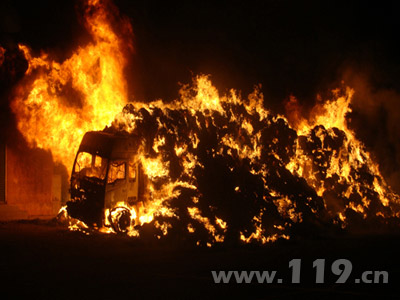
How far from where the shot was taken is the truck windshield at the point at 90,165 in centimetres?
1495

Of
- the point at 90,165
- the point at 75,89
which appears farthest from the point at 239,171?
the point at 75,89

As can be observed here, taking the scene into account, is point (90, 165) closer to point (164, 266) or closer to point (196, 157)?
point (196, 157)

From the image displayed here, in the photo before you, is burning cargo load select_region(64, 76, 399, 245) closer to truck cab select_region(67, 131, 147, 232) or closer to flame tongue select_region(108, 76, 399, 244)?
flame tongue select_region(108, 76, 399, 244)

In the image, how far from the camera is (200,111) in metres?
15.9

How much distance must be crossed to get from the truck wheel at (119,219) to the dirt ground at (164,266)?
0.40 meters

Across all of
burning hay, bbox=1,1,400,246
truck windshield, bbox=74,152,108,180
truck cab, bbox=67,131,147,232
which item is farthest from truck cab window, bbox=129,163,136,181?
truck windshield, bbox=74,152,108,180

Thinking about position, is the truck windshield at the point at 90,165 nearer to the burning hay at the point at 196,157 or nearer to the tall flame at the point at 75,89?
the burning hay at the point at 196,157

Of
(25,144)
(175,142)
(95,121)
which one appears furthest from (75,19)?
(175,142)

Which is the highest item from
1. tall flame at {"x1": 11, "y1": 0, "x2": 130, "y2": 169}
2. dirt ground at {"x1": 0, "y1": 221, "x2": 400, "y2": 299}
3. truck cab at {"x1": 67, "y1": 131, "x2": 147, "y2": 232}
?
tall flame at {"x1": 11, "y1": 0, "x2": 130, "y2": 169}

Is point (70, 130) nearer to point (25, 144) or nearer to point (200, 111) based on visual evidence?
point (25, 144)

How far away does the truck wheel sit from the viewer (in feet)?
46.7

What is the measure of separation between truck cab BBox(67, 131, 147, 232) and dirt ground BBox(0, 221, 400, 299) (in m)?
0.75

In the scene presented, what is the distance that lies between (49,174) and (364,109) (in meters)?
16.7

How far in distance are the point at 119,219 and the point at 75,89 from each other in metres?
5.99
